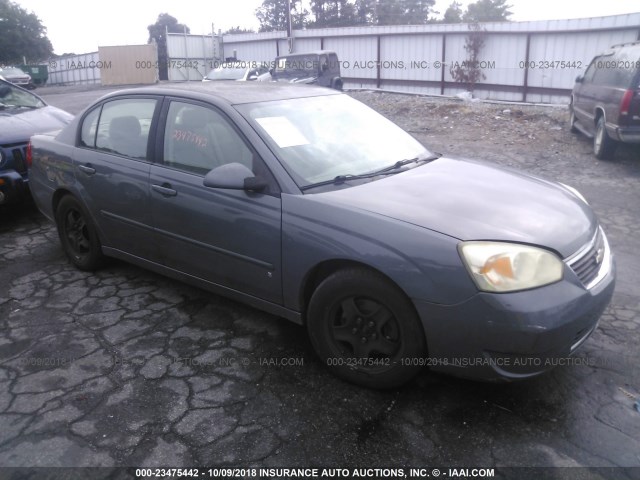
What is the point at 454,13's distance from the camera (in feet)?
202

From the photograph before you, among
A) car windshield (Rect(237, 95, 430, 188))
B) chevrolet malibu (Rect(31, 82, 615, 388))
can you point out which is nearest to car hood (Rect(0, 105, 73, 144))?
chevrolet malibu (Rect(31, 82, 615, 388))

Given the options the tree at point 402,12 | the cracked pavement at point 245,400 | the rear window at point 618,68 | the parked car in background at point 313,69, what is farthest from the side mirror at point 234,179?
the tree at point 402,12

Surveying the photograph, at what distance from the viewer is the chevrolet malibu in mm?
2502

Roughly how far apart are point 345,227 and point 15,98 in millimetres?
6019

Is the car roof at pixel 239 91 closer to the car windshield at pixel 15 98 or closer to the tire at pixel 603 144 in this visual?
the car windshield at pixel 15 98

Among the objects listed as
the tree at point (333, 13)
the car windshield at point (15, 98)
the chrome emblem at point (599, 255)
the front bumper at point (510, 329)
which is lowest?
the front bumper at point (510, 329)

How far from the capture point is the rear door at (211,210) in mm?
3145

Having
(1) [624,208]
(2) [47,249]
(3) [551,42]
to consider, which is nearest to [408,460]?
(2) [47,249]

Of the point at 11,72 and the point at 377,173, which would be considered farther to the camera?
the point at 11,72

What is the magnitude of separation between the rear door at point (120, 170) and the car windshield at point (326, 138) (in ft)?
3.05

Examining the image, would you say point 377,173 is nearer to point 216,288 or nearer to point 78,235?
point 216,288

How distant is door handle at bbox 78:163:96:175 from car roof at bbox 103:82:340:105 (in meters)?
0.60

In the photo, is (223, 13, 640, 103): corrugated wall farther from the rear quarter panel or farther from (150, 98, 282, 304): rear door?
the rear quarter panel

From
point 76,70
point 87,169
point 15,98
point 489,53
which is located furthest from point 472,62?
point 76,70
